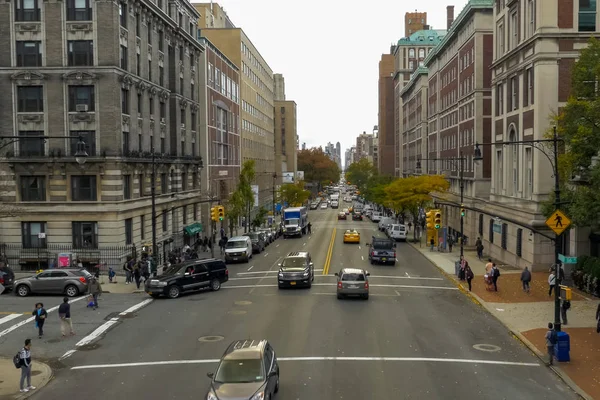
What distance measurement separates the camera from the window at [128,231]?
44.0 meters

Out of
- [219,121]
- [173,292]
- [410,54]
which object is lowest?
[173,292]

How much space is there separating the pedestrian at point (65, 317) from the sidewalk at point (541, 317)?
56.7 ft

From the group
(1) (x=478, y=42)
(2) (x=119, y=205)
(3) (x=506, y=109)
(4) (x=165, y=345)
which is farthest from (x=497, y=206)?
(4) (x=165, y=345)

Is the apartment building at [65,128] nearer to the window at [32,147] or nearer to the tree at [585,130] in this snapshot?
the window at [32,147]

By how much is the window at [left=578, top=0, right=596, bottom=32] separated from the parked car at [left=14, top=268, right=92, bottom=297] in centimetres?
3397

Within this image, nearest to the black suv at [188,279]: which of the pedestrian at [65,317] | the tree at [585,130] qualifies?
the pedestrian at [65,317]

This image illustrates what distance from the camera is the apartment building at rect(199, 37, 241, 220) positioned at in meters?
68.3

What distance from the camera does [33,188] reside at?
42438 millimetres

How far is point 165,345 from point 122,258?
2124cm

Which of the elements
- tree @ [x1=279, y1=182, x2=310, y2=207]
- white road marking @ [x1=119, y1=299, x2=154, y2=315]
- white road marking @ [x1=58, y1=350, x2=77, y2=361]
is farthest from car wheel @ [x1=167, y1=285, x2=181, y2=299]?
tree @ [x1=279, y1=182, x2=310, y2=207]

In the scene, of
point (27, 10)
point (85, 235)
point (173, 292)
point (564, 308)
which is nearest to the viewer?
point (564, 308)

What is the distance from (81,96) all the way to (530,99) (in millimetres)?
30147

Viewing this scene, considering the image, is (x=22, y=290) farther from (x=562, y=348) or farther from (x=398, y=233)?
(x=398, y=233)

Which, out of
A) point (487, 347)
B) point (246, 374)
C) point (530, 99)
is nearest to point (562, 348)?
point (487, 347)
